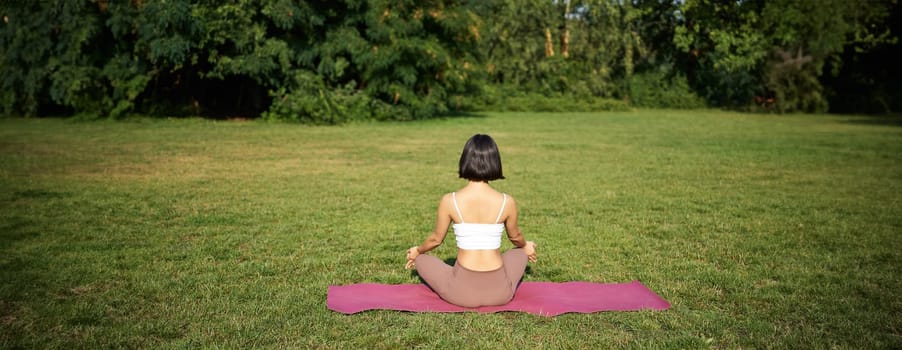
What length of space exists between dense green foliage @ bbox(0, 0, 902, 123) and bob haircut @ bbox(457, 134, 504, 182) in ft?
56.8

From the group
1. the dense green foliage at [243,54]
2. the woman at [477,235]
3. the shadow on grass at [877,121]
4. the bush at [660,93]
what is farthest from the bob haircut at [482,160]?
the bush at [660,93]

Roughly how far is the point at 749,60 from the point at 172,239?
32.4m

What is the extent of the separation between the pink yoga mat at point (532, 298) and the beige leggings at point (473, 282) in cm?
5

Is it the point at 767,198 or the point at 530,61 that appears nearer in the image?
the point at 767,198

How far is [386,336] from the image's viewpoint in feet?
12.7

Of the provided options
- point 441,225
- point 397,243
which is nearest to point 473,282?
point 441,225

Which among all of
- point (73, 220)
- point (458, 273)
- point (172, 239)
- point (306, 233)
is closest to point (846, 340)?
point (458, 273)

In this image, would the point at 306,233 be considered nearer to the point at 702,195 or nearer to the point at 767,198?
the point at 702,195

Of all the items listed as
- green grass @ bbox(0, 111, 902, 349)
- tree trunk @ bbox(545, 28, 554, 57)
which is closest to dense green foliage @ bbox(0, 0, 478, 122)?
green grass @ bbox(0, 111, 902, 349)

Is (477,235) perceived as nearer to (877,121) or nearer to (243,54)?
(243,54)

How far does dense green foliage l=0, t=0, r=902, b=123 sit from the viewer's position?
66.8ft

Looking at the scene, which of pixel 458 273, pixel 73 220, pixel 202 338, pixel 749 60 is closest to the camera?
pixel 202 338

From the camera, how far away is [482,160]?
421 centimetres

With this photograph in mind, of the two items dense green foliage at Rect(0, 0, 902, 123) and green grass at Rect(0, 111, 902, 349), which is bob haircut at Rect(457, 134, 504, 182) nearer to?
green grass at Rect(0, 111, 902, 349)
